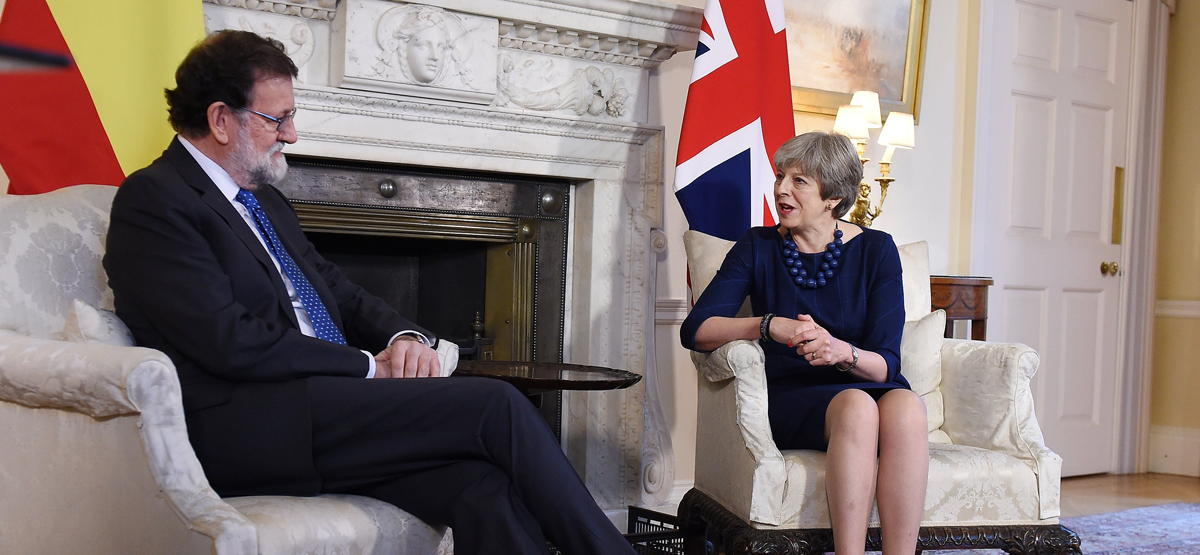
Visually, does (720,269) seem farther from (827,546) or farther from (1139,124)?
(1139,124)

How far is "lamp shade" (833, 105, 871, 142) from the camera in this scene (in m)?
3.25

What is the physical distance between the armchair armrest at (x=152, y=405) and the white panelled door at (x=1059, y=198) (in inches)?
133

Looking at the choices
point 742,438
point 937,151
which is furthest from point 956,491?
point 937,151

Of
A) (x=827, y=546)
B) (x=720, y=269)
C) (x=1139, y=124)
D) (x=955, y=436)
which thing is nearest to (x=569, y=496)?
(x=827, y=546)

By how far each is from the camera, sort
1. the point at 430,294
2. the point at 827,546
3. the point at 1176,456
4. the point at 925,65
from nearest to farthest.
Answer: the point at 827,546
the point at 430,294
the point at 925,65
the point at 1176,456

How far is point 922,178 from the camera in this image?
3.83m

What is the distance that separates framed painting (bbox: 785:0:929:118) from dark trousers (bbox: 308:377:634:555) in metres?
2.35

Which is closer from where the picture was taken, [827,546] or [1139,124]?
[827,546]

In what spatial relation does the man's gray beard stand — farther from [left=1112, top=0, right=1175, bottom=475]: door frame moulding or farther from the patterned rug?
[left=1112, top=0, right=1175, bottom=475]: door frame moulding

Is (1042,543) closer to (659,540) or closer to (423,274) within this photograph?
(659,540)

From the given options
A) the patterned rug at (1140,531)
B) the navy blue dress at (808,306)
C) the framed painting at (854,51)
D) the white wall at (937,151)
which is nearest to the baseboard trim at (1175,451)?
the patterned rug at (1140,531)

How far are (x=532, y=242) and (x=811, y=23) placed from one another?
4.72ft

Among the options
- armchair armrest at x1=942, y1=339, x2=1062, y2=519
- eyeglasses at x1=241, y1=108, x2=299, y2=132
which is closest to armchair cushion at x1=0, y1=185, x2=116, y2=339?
eyeglasses at x1=241, y1=108, x2=299, y2=132

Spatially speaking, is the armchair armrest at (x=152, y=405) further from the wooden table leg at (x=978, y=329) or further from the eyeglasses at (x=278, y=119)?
the wooden table leg at (x=978, y=329)
